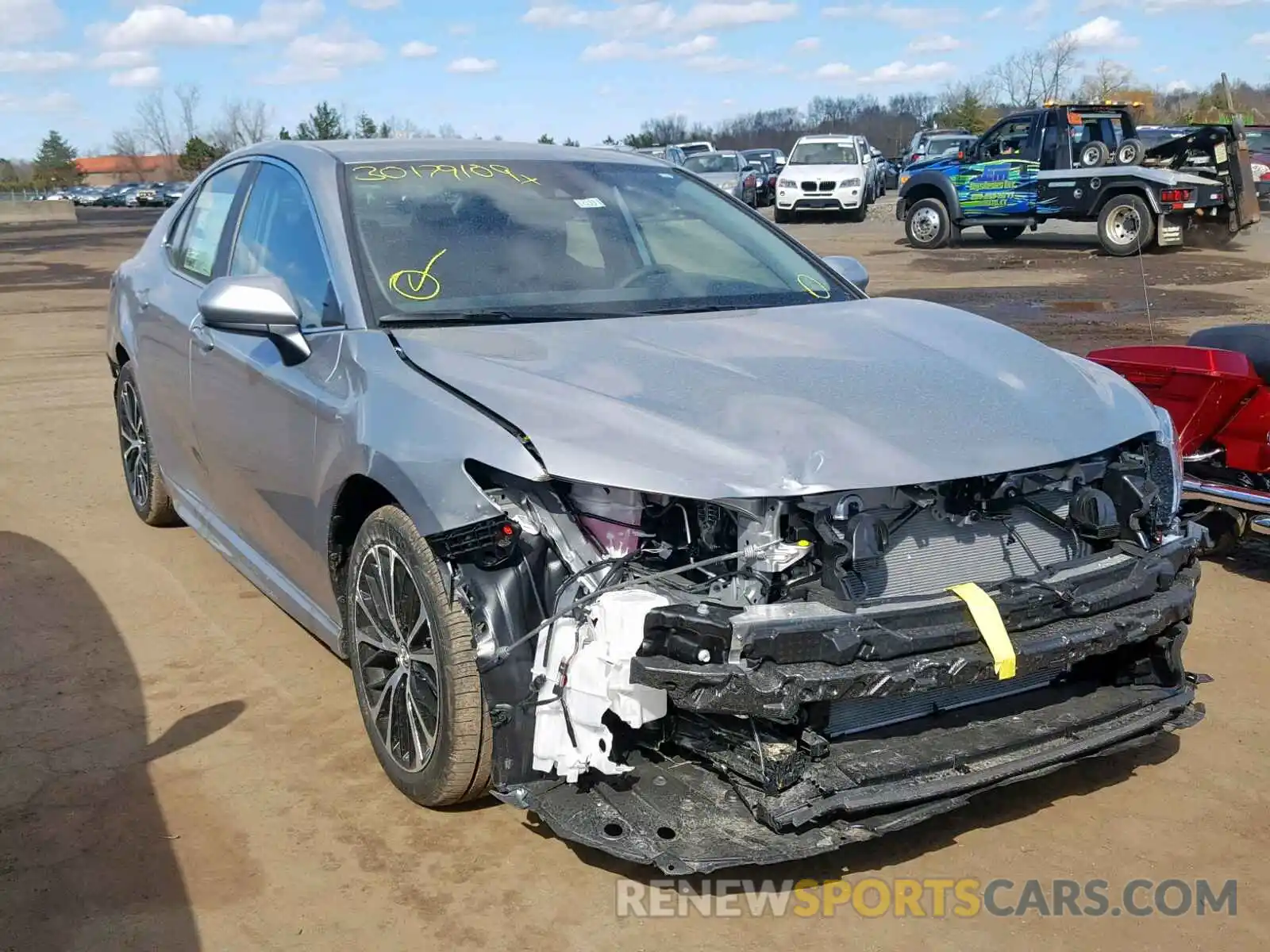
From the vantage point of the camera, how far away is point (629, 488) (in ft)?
9.33

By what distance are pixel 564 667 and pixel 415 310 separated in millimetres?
1335

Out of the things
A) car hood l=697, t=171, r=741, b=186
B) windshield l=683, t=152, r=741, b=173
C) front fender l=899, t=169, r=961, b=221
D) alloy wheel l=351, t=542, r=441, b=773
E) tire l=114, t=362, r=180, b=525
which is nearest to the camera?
alloy wheel l=351, t=542, r=441, b=773

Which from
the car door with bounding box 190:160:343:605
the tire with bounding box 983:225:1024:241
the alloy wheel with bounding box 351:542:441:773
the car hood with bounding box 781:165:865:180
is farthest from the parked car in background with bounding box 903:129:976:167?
the alloy wheel with bounding box 351:542:441:773

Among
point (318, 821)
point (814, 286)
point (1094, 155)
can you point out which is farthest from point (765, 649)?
point (1094, 155)

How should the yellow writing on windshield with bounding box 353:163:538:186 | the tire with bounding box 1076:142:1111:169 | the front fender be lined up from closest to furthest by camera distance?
the yellow writing on windshield with bounding box 353:163:538:186
the tire with bounding box 1076:142:1111:169
the front fender

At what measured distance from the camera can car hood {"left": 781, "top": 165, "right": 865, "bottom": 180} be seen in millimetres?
27856

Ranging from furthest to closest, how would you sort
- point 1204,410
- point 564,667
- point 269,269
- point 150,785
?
point 1204,410 → point 269,269 → point 150,785 → point 564,667

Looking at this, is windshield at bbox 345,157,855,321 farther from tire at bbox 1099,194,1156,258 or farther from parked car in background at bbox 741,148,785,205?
parked car in background at bbox 741,148,785,205

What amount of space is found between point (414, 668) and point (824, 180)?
26012mm

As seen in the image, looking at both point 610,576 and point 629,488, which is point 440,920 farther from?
point 629,488

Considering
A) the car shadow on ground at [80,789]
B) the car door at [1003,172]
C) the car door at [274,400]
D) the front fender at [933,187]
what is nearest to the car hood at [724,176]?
the front fender at [933,187]

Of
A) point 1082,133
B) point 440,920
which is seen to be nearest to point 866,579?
point 440,920

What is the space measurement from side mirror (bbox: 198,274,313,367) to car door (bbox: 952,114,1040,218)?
18.4m

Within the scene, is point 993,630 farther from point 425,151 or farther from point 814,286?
point 425,151
